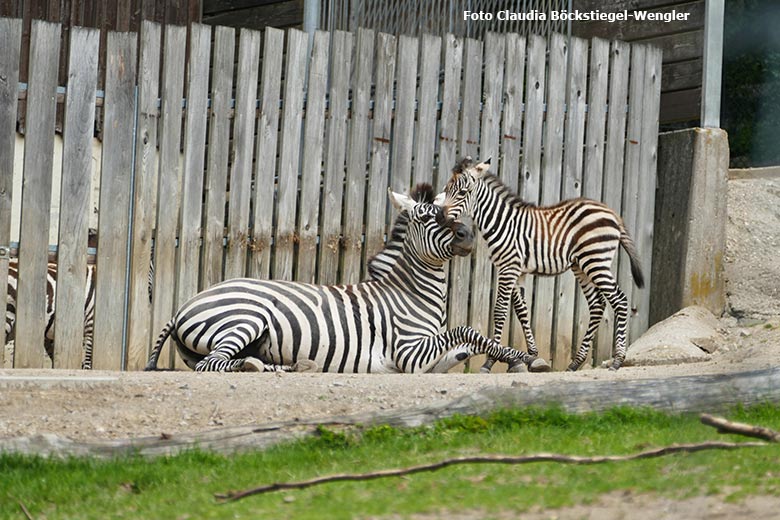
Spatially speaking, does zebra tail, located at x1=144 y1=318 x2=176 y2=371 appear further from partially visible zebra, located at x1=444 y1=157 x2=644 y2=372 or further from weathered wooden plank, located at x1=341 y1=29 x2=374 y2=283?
partially visible zebra, located at x1=444 y1=157 x2=644 y2=372

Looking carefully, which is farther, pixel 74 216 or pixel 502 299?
pixel 502 299

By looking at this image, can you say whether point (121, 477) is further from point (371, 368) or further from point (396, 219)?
point (396, 219)

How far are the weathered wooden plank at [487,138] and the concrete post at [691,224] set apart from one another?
5.84 ft

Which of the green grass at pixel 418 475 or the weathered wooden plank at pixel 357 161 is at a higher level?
the weathered wooden plank at pixel 357 161

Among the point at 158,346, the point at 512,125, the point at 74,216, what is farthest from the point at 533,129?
the point at 74,216

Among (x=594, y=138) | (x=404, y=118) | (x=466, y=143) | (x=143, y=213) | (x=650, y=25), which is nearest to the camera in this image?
(x=143, y=213)

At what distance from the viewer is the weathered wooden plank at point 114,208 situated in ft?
27.6

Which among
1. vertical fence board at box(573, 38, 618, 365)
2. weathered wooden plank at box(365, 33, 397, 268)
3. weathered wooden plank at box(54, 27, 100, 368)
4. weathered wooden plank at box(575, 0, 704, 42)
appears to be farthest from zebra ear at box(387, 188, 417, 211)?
weathered wooden plank at box(575, 0, 704, 42)

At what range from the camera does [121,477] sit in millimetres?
4715

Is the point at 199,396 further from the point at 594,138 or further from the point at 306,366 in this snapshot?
the point at 594,138

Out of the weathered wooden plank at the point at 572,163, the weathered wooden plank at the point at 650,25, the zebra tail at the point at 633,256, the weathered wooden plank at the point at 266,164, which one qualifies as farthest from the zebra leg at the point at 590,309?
the weathered wooden plank at the point at 650,25

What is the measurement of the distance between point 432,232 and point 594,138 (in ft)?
6.82

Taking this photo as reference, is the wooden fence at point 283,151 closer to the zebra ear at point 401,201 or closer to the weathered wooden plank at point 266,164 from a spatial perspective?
the weathered wooden plank at point 266,164

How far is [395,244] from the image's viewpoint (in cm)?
912
